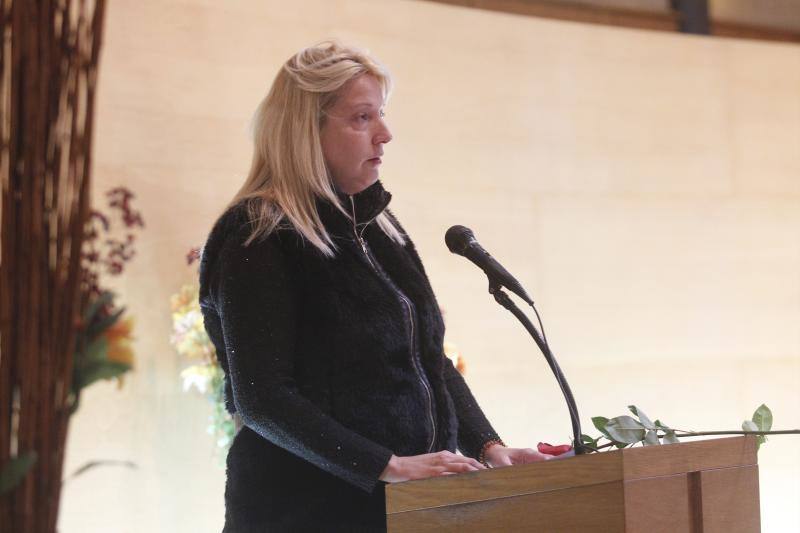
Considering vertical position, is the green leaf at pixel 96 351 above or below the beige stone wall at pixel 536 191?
below

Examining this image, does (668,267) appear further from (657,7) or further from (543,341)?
(543,341)

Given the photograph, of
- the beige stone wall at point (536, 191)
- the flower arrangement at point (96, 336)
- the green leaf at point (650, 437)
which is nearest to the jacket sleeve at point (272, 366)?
the green leaf at point (650, 437)

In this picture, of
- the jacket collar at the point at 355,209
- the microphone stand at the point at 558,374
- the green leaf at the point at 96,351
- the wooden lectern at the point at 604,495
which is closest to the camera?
the green leaf at the point at 96,351

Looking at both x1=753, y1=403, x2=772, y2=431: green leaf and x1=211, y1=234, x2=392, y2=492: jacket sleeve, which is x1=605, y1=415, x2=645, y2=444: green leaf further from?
x1=211, y1=234, x2=392, y2=492: jacket sleeve

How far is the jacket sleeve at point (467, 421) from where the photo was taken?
2.29 m

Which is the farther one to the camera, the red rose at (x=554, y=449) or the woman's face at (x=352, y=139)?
the woman's face at (x=352, y=139)

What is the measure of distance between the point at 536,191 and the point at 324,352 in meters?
3.60

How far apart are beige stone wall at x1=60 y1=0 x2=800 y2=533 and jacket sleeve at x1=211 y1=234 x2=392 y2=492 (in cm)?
278

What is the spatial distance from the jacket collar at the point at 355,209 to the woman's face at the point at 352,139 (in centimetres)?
1

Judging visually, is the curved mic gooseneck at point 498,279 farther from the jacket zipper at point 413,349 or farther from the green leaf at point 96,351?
the green leaf at point 96,351

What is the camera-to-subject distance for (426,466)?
6.30ft

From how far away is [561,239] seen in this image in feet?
18.3

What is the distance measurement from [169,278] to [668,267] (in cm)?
237

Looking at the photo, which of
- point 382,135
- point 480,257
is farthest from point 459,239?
point 382,135
